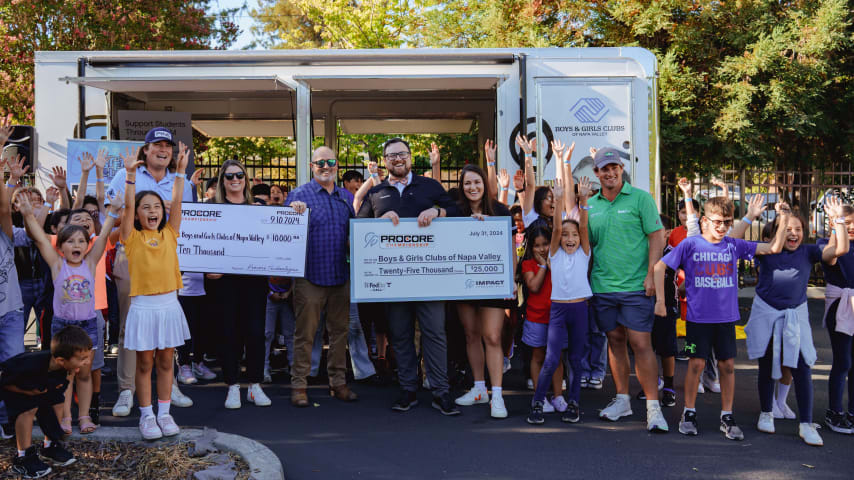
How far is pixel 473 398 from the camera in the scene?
20.0 feet

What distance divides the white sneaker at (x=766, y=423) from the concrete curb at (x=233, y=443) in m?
3.60

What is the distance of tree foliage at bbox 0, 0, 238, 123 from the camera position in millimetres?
14453

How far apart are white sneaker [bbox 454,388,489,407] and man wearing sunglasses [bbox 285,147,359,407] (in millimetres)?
1054

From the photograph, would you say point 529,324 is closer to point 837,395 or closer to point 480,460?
point 480,460

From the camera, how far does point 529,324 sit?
231 inches

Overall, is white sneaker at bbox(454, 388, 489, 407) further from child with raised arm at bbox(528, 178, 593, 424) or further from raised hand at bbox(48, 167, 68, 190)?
raised hand at bbox(48, 167, 68, 190)

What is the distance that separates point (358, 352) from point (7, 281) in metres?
3.25

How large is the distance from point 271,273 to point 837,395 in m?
4.67

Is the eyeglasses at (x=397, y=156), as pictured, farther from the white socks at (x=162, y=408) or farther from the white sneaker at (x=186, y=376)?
the white sneaker at (x=186, y=376)

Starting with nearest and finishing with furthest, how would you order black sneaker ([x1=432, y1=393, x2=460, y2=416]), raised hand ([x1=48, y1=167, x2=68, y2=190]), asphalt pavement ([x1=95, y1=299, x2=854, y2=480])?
asphalt pavement ([x1=95, y1=299, x2=854, y2=480])
black sneaker ([x1=432, y1=393, x2=460, y2=416])
raised hand ([x1=48, y1=167, x2=68, y2=190])

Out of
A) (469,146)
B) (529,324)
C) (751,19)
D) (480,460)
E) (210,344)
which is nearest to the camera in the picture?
(480,460)

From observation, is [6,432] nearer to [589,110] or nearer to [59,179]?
[59,179]

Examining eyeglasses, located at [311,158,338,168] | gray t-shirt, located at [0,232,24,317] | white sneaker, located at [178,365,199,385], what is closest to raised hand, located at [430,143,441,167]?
eyeglasses, located at [311,158,338,168]

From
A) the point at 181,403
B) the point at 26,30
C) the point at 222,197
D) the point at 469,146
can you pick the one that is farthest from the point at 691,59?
the point at 26,30
